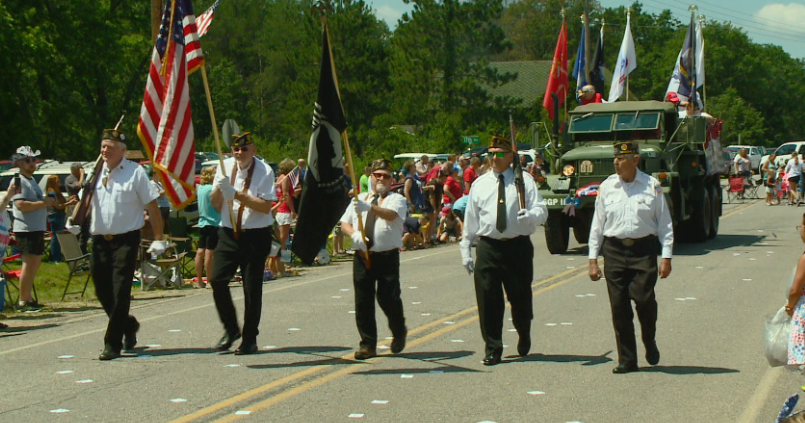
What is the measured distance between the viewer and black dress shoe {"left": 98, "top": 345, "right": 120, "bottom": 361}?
927 cm

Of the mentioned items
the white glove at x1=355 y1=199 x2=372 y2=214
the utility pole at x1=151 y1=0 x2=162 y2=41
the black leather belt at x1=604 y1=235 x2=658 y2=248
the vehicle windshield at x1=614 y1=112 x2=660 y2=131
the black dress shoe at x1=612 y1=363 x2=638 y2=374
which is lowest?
the black dress shoe at x1=612 y1=363 x2=638 y2=374

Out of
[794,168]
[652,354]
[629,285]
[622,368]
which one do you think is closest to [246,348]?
[622,368]

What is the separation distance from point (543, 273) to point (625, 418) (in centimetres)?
902

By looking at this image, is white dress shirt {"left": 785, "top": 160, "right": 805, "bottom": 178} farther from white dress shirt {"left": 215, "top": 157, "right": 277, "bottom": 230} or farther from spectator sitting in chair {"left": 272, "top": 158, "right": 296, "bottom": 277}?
white dress shirt {"left": 215, "top": 157, "right": 277, "bottom": 230}

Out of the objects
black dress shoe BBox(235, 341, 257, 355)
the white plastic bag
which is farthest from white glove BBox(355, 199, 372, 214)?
the white plastic bag

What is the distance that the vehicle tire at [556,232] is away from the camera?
18.6 metres

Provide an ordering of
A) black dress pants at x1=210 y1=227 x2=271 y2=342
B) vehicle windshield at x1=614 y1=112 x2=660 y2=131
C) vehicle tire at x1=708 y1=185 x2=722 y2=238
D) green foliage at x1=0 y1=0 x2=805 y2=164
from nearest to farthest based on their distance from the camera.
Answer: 1. black dress pants at x1=210 y1=227 x2=271 y2=342
2. vehicle windshield at x1=614 y1=112 x2=660 y2=131
3. vehicle tire at x1=708 y1=185 x2=722 y2=238
4. green foliage at x1=0 y1=0 x2=805 y2=164

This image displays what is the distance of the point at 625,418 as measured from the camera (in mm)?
6910

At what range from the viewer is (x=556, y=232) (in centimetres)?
1872

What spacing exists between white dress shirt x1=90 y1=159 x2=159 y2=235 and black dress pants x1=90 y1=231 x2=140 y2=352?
0.32ft

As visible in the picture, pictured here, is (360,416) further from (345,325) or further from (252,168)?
(345,325)

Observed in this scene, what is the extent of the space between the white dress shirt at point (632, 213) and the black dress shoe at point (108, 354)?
4284mm

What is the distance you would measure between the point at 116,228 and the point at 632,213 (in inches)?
176

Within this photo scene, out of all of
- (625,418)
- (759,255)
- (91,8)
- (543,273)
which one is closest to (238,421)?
(625,418)
